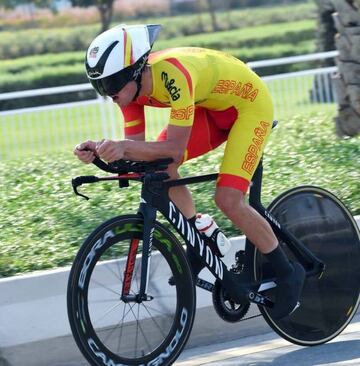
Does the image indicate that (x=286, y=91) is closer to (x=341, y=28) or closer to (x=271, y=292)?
(x=341, y=28)

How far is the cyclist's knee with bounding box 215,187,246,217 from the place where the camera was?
18.4ft

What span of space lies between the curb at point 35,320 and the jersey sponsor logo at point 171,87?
3.82 ft

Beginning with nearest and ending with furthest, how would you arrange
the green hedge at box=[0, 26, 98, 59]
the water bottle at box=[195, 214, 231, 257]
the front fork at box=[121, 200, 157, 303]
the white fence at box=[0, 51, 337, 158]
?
the front fork at box=[121, 200, 157, 303] < the water bottle at box=[195, 214, 231, 257] < the white fence at box=[0, 51, 337, 158] < the green hedge at box=[0, 26, 98, 59]

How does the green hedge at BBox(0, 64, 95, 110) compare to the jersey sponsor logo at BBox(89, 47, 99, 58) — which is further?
the green hedge at BBox(0, 64, 95, 110)

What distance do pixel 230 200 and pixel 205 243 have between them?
0.30 metres

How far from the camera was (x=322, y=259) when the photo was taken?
6324 millimetres

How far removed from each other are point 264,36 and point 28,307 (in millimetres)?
25599

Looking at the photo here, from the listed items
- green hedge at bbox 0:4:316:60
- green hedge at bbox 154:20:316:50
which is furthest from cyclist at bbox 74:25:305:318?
green hedge at bbox 0:4:316:60

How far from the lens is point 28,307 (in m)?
6.12

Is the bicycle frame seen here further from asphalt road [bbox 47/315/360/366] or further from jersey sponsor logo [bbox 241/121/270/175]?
asphalt road [bbox 47/315/360/366]

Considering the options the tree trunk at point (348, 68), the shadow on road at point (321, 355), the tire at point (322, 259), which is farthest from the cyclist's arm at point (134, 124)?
the tree trunk at point (348, 68)

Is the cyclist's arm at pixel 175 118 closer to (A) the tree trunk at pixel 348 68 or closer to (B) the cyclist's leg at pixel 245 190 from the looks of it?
(B) the cyclist's leg at pixel 245 190

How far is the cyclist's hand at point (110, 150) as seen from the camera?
5109mm

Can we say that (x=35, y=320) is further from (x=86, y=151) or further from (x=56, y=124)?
(x=56, y=124)
